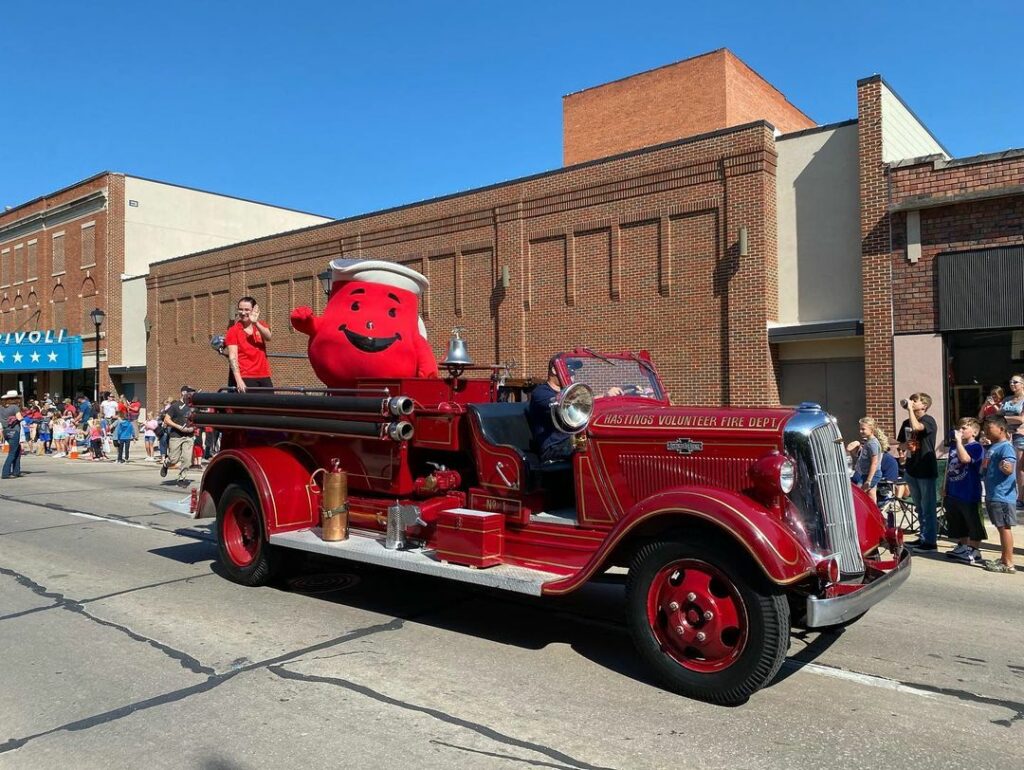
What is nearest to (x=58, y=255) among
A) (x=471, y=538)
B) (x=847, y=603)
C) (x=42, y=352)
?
(x=42, y=352)

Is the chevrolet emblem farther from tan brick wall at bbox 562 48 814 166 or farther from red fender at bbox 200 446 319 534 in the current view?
tan brick wall at bbox 562 48 814 166

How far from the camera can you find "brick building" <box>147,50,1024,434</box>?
49.0 ft

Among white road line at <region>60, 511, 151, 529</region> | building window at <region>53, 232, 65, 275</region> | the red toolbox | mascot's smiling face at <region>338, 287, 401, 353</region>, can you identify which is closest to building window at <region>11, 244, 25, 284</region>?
building window at <region>53, 232, 65, 275</region>

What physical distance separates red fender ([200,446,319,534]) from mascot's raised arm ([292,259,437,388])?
1.06 meters

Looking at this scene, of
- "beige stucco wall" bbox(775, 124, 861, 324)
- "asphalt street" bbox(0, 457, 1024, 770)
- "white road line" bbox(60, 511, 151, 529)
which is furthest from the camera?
"beige stucco wall" bbox(775, 124, 861, 324)

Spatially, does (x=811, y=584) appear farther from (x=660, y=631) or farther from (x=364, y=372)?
(x=364, y=372)

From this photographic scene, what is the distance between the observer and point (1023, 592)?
711 centimetres

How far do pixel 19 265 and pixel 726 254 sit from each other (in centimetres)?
4000

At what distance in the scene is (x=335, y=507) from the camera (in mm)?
6395

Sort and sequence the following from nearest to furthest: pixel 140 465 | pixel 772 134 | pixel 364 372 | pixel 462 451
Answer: pixel 462 451, pixel 364 372, pixel 772 134, pixel 140 465

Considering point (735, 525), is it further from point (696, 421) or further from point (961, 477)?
point (961, 477)

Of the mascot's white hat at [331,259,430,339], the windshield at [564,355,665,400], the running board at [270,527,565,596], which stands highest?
the mascot's white hat at [331,259,430,339]

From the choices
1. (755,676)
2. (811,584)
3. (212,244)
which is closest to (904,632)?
(811,584)

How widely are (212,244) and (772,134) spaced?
29148 mm
